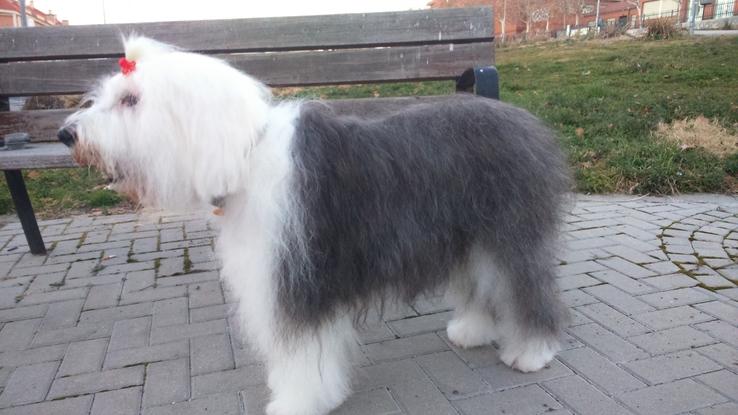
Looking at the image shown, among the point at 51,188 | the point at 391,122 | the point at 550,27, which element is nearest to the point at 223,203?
the point at 391,122

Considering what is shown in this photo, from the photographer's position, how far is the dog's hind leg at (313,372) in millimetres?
2158

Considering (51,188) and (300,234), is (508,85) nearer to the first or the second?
(51,188)

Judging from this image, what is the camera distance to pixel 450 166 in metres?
2.12

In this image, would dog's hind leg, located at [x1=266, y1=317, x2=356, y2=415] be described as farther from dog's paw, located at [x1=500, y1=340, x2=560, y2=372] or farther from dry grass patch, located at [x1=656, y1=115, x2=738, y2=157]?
dry grass patch, located at [x1=656, y1=115, x2=738, y2=157]

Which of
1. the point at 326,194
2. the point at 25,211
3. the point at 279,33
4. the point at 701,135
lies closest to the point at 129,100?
the point at 326,194

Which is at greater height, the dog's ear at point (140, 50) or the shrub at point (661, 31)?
the dog's ear at point (140, 50)

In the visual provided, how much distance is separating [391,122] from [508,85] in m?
8.66

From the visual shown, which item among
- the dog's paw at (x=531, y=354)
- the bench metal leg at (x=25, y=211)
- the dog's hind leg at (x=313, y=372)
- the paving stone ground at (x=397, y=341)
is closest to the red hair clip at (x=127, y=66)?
the dog's hind leg at (x=313, y=372)

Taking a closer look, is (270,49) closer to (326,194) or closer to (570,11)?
(326,194)

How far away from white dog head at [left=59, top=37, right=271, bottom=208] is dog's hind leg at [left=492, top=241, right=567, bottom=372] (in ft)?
3.97

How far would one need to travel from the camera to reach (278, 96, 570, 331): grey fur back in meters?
1.98

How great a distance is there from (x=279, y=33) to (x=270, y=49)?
133mm

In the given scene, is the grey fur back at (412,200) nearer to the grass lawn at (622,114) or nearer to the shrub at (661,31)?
the grass lawn at (622,114)

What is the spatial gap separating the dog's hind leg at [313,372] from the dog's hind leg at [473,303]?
599mm
